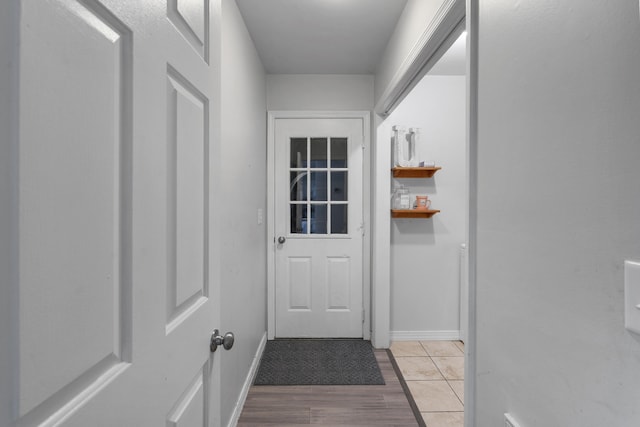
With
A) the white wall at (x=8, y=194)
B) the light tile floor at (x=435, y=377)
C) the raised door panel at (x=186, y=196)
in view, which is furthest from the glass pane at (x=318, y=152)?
the white wall at (x=8, y=194)

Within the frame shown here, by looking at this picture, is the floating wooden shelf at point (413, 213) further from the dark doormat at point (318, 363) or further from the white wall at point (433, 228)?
the dark doormat at point (318, 363)

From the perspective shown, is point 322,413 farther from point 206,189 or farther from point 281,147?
point 281,147

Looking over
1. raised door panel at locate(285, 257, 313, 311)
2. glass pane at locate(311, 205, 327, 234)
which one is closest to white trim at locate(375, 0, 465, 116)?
glass pane at locate(311, 205, 327, 234)

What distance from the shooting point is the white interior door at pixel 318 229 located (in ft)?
10.3

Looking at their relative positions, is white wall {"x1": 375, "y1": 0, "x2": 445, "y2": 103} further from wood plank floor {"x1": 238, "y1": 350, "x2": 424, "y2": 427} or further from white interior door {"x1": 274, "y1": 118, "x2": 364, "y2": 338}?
wood plank floor {"x1": 238, "y1": 350, "x2": 424, "y2": 427}

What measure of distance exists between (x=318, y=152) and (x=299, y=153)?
0.59 feet

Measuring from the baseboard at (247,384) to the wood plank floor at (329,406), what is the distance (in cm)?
3

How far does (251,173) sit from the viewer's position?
250 cm

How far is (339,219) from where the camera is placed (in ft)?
10.4

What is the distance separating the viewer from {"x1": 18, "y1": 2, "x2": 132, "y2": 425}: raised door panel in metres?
0.37

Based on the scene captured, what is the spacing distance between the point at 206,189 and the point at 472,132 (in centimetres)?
83

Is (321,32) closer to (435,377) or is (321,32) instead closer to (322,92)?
(322,92)

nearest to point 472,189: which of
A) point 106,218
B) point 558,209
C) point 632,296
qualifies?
point 558,209

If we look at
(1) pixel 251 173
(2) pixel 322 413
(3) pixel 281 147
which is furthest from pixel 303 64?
(2) pixel 322 413
